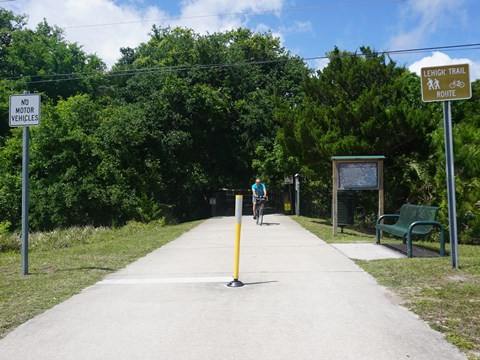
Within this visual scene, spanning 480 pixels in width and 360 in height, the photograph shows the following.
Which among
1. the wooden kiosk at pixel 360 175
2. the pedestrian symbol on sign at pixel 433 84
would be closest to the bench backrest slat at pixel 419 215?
the wooden kiosk at pixel 360 175

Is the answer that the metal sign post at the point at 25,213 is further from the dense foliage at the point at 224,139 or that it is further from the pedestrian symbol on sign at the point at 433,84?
the dense foliage at the point at 224,139

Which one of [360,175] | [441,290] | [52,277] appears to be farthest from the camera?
[360,175]

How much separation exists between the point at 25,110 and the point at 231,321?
5.38 metres

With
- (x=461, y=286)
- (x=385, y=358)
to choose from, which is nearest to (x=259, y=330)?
(x=385, y=358)

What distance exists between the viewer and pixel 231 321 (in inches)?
205

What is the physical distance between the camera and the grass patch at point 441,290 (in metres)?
4.76

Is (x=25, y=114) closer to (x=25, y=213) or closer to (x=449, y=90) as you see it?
(x=25, y=213)

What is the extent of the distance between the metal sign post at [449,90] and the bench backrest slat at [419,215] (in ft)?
6.10

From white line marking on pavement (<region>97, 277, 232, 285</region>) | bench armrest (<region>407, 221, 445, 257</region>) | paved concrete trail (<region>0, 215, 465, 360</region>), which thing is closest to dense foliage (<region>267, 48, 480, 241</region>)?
bench armrest (<region>407, 221, 445, 257</region>)

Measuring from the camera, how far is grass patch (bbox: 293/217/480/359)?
15.6 feet

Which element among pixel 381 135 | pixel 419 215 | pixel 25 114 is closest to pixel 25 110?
pixel 25 114

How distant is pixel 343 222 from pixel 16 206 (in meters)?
18.4

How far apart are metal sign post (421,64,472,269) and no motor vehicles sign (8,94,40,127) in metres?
6.58

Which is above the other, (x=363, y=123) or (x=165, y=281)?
(x=363, y=123)
